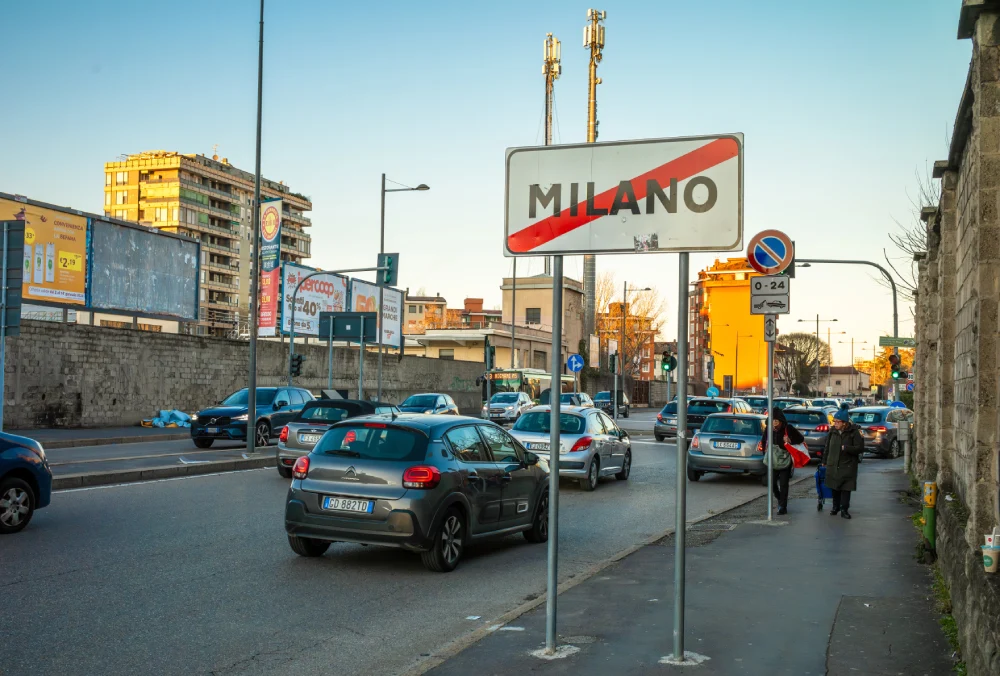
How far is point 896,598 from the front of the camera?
8.47 m

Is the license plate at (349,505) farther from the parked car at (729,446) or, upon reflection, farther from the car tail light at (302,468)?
the parked car at (729,446)

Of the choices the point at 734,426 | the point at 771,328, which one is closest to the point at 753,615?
the point at 771,328

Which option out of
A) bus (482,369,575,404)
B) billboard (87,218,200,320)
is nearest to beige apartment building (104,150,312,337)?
bus (482,369,575,404)

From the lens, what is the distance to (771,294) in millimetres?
13938

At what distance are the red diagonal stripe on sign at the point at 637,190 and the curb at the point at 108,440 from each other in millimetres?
22859

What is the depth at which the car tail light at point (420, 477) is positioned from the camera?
9766 millimetres

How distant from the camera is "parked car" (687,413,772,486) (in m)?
20.9

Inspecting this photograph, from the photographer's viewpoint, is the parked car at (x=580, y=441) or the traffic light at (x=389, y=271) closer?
the parked car at (x=580, y=441)

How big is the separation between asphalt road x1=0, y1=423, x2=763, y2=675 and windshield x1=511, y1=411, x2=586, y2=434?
4360 millimetres

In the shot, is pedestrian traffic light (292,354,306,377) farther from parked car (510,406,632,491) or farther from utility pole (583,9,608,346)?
utility pole (583,9,608,346)

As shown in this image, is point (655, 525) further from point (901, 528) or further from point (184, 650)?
point (184, 650)

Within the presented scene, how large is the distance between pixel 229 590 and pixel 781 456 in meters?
9.50

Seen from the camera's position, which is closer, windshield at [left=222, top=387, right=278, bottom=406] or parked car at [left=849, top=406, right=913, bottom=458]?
windshield at [left=222, top=387, right=278, bottom=406]

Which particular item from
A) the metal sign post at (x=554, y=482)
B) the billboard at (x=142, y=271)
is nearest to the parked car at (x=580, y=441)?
the metal sign post at (x=554, y=482)
